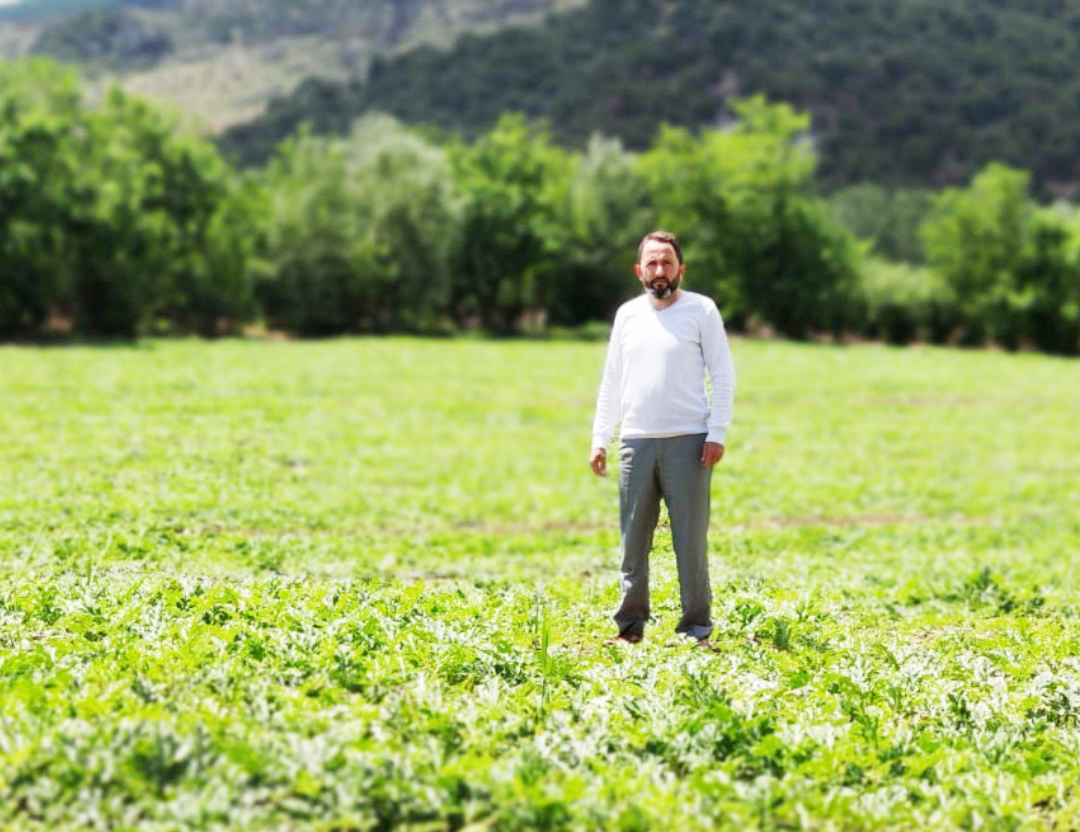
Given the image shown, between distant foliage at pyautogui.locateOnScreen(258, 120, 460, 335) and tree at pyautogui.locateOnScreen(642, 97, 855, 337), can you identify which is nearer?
distant foliage at pyautogui.locateOnScreen(258, 120, 460, 335)

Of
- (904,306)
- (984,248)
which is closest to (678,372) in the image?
(904,306)

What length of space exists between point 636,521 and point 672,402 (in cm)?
106

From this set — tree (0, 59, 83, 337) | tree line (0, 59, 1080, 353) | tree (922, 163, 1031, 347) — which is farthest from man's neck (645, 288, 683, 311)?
tree (922, 163, 1031, 347)

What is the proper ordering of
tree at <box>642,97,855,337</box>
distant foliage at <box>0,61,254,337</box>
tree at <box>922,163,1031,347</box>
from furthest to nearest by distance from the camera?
tree at <box>922,163,1031,347</box> < tree at <box>642,97,855,337</box> < distant foliage at <box>0,61,254,337</box>

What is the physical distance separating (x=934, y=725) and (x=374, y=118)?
7439 centimetres

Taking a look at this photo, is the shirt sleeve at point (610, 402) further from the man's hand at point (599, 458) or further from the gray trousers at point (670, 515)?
the gray trousers at point (670, 515)

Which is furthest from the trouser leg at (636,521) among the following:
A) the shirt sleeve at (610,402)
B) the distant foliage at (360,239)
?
the distant foliage at (360,239)

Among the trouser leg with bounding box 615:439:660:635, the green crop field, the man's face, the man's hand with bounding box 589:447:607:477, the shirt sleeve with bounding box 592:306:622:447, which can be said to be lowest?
the green crop field

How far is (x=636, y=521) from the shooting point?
8664 mm

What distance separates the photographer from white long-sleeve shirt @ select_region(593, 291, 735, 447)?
8.40 metres

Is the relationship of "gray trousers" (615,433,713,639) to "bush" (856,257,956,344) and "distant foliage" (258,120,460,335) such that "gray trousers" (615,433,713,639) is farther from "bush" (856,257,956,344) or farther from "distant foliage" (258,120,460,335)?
"bush" (856,257,956,344)

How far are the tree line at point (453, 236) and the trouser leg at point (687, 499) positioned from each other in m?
52.5

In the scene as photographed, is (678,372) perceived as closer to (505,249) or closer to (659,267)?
(659,267)

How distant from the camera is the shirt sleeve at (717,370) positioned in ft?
27.6
